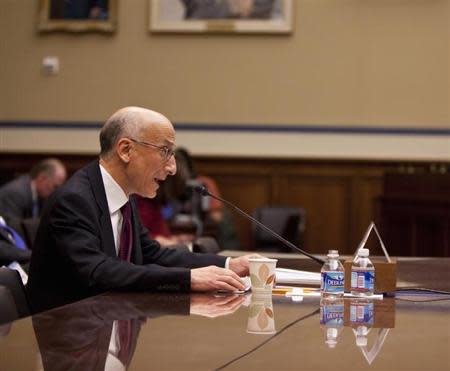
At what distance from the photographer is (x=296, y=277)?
3.93 metres

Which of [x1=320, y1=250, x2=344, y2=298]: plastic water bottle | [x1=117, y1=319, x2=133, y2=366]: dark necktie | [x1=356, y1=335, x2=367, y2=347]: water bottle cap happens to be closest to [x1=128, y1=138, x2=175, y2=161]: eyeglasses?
[x1=320, y1=250, x2=344, y2=298]: plastic water bottle

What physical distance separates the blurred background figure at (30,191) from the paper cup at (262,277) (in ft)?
18.4

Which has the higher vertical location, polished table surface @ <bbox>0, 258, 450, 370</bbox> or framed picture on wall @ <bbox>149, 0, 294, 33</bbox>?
framed picture on wall @ <bbox>149, 0, 294, 33</bbox>

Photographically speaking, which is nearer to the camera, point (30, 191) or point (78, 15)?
point (30, 191)

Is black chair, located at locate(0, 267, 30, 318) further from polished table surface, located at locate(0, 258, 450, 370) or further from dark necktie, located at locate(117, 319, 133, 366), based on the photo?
dark necktie, located at locate(117, 319, 133, 366)

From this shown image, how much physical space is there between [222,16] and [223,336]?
9199mm

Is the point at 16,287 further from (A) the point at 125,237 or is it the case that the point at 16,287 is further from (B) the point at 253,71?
(B) the point at 253,71

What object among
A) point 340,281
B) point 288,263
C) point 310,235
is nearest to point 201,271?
point 340,281

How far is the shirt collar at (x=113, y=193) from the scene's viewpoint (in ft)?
12.4

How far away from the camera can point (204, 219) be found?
33.9ft

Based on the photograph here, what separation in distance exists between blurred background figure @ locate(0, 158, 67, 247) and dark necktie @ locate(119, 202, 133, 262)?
497 cm

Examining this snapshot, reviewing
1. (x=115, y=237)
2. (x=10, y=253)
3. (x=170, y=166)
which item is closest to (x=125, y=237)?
(x=115, y=237)

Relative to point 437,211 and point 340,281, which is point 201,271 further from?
point 437,211

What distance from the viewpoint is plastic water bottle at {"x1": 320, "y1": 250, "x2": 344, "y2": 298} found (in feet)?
11.1
